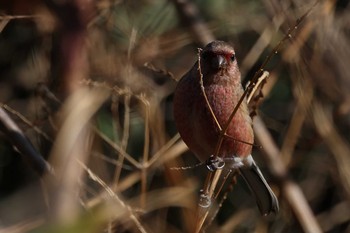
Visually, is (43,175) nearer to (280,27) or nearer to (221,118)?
(221,118)

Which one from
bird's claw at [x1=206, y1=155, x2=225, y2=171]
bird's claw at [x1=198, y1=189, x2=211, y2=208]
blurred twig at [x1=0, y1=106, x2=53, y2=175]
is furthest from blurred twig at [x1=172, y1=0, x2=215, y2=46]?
bird's claw at [x1=198, y1=189, x2=211, y2=208]

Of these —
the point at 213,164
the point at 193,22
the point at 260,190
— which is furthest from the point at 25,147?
the point at 193,22

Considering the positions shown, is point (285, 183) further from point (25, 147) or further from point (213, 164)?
point (25, 147)

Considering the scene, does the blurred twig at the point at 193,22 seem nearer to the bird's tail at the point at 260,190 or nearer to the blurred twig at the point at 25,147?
the bird's tail at the point at 260,190

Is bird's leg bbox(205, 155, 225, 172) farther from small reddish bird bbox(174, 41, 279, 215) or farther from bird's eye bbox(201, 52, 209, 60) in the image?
bird's eye bbox(201, 52, 209, 60)

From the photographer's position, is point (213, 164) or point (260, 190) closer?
point (213, 164)

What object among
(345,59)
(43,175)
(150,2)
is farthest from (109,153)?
(43,175)
